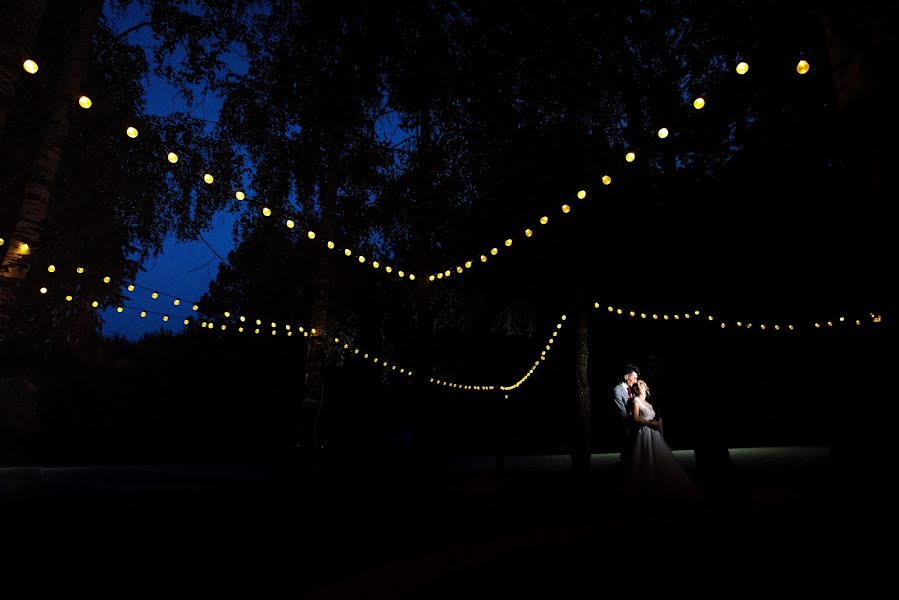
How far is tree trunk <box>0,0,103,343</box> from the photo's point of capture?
6.82 m

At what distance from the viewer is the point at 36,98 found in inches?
385

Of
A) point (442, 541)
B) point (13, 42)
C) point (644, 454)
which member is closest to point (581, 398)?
point (644, 454)

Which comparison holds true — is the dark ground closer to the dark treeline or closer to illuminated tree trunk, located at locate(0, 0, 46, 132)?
the dark treeline

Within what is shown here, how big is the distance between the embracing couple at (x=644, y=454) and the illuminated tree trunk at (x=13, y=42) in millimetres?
8150

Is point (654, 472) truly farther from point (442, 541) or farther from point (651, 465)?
point (442, 541)

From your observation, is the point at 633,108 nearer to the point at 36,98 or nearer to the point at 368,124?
the point at 368,124

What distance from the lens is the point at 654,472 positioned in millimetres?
8016

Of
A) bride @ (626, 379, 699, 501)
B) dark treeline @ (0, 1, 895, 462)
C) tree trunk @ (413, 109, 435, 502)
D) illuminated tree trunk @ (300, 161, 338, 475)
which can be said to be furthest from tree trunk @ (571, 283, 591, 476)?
illuminated tree trunk @ (300, 161, 338, 475)

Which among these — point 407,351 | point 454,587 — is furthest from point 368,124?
point 454,587

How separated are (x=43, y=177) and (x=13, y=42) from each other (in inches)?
59.2

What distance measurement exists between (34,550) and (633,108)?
10364mm

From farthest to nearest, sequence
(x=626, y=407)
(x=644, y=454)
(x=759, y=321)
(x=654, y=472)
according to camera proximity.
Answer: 1. (x=759, y=321)
2. (x=626, y=407)
3. (x=644, y=454)
4. (x=654, y=472)

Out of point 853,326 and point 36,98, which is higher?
point 36,98

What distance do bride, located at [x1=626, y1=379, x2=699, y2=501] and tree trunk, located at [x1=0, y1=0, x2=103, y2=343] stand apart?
7.72 meters
